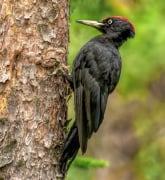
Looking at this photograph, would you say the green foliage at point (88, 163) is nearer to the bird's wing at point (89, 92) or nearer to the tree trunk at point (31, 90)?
the bird's wing at point (89, 92)

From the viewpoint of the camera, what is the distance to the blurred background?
1135 centimetres

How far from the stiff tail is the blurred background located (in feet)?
16.0

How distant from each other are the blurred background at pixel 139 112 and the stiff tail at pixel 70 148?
4870mm

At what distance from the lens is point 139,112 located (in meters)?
13.8

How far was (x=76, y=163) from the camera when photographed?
7137mm

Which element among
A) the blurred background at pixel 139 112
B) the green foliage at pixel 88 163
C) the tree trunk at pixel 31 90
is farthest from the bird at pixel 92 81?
the blurred background at pixel 139 112

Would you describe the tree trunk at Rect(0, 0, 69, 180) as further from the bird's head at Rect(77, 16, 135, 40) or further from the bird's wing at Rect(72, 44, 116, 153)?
the bird's head at Rect(77, 16, 135, 40)

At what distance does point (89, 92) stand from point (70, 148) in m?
0.51

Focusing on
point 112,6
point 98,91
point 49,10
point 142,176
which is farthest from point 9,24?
point 142,176

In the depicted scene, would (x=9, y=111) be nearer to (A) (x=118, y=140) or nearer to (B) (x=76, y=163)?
(B) (x=76, y=163)

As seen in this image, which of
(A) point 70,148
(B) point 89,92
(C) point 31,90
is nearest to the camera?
(C) point 31,90

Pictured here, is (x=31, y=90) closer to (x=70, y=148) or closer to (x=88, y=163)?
(x=70, y=148)

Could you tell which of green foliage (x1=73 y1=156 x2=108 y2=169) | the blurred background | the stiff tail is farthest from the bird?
the blurred background

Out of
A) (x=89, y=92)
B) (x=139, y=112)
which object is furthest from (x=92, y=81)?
(x=139, y=112)
